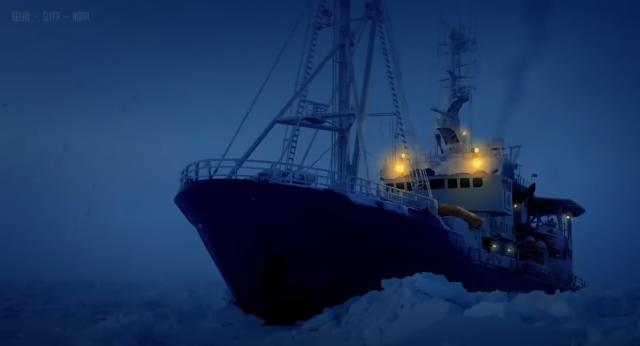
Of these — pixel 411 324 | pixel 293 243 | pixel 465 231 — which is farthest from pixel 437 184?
pixel 411 324

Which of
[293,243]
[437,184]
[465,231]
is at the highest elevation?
[437,184]

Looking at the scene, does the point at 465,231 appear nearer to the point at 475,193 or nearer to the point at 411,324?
the point at 475,193

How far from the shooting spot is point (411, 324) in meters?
11.7

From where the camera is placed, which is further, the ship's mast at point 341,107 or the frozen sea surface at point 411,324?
the ship's mast at point 341,107

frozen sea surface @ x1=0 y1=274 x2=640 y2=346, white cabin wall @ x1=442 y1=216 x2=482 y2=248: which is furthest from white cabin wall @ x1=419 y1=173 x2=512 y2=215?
frozen sea surface @ x1=0 y1=274 x2=640 y2=346

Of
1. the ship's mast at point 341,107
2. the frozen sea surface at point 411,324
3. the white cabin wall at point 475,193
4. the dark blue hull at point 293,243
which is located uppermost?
the ship's mast at point 341,107

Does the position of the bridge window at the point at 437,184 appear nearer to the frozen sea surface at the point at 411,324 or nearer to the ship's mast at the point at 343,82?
the ship's mast at the point at 343,82

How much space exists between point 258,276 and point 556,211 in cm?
2572

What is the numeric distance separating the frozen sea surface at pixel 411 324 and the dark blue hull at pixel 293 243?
0.86 m

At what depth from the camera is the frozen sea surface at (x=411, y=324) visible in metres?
10.4

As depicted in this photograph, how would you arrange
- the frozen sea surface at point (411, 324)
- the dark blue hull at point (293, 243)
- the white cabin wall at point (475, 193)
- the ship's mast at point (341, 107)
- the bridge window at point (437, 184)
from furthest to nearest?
the bridge window at point (437, 184) → the white cabin wall at point (475, 193) → the ship's mast at point (341, 107) → the dark blue hull at point (293, 243) → the frozen sea surface at point (411, 324)

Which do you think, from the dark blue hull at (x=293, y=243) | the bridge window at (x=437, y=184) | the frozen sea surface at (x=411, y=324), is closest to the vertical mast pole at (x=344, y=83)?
the dark blue hull at (x=293, y=243)

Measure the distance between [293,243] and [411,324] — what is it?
5931 mm

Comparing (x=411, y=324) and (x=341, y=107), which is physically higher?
(x=341, y=107)
